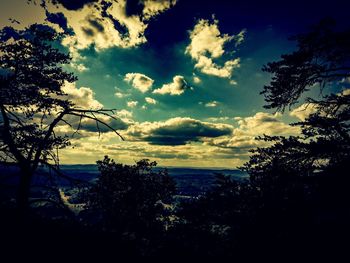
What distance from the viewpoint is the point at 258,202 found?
27.0ft

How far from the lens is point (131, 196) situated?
1046 inches

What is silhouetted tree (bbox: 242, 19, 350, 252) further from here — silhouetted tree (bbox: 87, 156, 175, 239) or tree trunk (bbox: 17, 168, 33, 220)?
silhouetted tree (bbox: 87, 156, 175, 239)

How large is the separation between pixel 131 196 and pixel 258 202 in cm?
2034

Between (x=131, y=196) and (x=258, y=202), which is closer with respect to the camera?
(x=258, y=202)

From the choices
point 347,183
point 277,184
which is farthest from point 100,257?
point 347,183

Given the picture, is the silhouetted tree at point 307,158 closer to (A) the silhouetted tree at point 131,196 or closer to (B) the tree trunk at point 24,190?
(B) the tree trunk at point 24,190

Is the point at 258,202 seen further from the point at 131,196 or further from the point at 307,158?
the point at 131,196

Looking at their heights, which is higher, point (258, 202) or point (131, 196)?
point (258, 202)

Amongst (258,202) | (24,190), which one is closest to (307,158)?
(258,202)

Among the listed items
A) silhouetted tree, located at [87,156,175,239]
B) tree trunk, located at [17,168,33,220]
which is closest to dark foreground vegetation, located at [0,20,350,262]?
tree trunk, located at [17,168,33,220]

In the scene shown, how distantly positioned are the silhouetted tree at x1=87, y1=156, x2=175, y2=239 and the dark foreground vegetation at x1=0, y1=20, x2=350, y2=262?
14358mm

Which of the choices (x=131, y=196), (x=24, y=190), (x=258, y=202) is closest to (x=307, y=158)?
(x=258, y=202)

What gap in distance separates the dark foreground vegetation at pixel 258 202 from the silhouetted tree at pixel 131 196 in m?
14.4

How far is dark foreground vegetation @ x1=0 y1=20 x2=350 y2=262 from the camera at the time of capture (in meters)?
6.30
